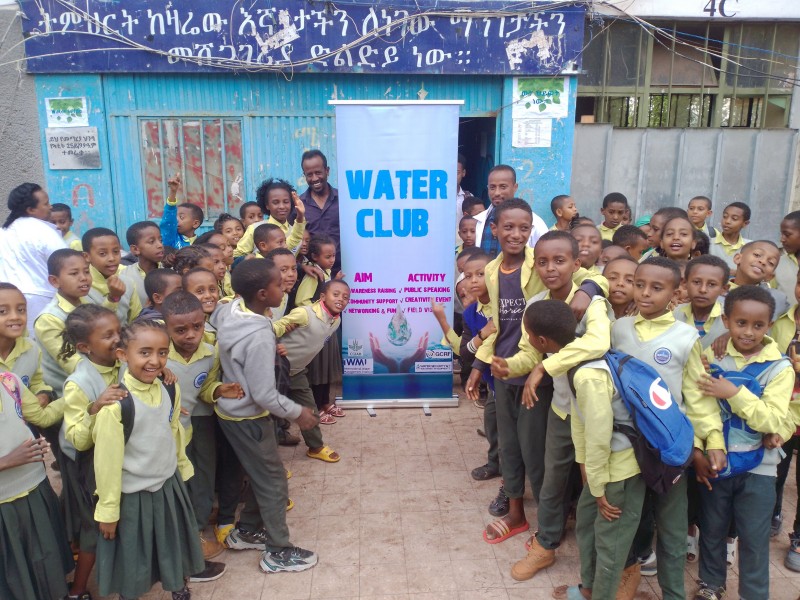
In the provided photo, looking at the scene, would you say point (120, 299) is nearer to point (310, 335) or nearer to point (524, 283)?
point (310, 335)

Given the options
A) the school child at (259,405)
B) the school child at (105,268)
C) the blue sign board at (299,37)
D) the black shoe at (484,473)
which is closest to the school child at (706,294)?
the black shoe at (484,473)

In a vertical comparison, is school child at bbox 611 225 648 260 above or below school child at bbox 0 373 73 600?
above

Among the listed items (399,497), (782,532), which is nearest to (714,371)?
(782,532)

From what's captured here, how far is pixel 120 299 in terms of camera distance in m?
3.59

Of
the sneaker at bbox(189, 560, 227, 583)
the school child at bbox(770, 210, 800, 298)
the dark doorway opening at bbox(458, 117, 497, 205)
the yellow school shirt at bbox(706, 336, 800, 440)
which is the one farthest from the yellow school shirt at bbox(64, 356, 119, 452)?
the dark doorway opening at bbox(458, 117, 497, 205)

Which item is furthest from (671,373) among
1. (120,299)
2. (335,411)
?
(120,299)

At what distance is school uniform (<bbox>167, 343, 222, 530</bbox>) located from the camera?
2.90 meters

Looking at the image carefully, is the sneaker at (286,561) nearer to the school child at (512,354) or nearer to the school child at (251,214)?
the school child at (512,354)

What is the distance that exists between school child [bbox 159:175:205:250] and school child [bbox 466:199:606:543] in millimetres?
2638

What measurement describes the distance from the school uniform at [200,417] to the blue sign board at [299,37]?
13.2 feet

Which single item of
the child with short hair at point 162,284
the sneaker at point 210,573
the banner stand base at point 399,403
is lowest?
the sneaker at point 210,573

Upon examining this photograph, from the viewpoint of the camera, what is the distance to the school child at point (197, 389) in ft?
8.96

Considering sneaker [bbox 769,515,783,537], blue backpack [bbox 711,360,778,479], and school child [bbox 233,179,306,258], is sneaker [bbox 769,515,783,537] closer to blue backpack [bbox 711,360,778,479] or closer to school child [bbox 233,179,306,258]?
blue backpack [bbox 711,360,778,479]

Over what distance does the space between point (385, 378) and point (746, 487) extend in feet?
8.76
